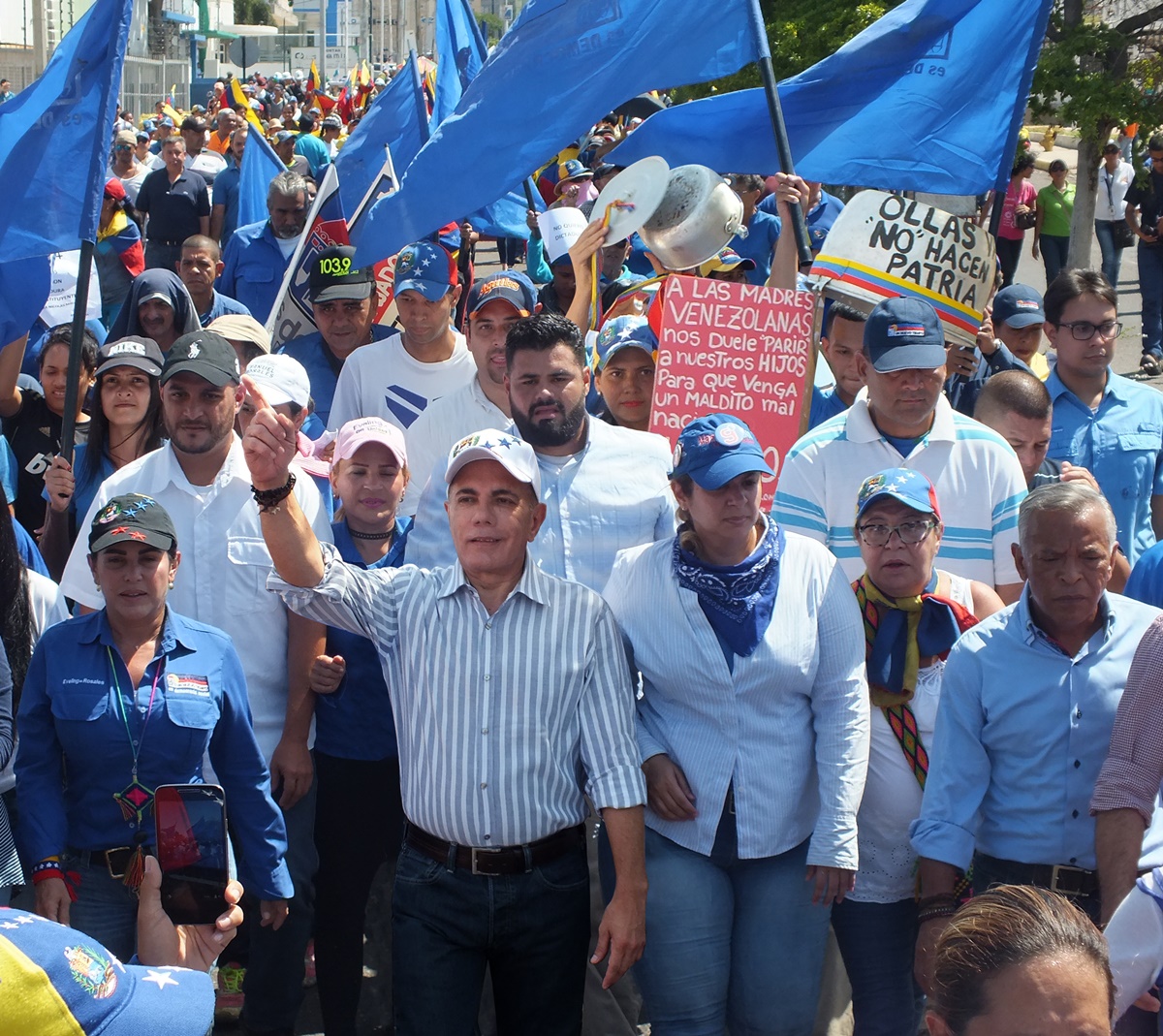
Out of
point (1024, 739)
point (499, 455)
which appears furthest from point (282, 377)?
point (1024, 739)

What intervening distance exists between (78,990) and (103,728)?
1959mm

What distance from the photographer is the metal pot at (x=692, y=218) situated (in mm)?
6043

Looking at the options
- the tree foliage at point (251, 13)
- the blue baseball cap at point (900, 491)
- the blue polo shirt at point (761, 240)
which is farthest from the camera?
the tree foliage at point (251, 13)

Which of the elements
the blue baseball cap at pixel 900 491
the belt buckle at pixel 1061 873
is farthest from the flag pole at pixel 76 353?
the belt buckle at pixel 1061 873

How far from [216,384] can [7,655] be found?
0.99 metres

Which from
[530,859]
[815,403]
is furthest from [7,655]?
[815,403]

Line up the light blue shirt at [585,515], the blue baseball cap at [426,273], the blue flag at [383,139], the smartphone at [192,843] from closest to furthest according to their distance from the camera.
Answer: the smartphone at [192,843] → the light blue shirt at [585,515] → the blue baseball cap at [426,273] → the blue flag at [383,139]

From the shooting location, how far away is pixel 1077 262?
13.2 m

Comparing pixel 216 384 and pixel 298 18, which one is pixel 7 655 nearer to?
pixel 216 384

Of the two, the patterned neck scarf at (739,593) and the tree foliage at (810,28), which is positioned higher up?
the tree foliage at (810,28)

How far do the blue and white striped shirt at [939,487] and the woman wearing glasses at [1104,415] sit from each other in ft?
3.40

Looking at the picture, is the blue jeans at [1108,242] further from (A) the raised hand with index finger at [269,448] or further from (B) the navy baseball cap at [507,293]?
(A) the raised hand with index finger at [269,448]

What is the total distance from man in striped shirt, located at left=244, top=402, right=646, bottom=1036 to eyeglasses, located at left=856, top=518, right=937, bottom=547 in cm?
75

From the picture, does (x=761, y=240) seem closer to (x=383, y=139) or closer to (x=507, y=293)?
(x=383, y=139)
